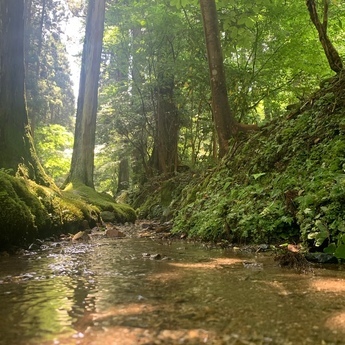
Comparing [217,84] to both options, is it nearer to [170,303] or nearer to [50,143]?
[170,303]

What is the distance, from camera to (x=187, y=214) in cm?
629

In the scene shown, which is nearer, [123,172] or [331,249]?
[331,249]

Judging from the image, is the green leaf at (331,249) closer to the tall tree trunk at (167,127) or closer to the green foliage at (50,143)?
the tall tree trunk at (167,127)

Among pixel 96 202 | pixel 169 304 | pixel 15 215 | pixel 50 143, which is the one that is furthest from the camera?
pixel 50 143

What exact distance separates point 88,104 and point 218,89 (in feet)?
21.2

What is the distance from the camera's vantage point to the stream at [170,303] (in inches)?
51.9

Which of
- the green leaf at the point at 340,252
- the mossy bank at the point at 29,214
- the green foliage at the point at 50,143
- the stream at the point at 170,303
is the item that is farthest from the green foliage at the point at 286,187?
the green foliage at the point at 50,143

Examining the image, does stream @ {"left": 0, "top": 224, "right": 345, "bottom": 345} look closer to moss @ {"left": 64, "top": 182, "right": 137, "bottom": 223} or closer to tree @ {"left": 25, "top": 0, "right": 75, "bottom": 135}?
moss @ {"left": 64, "top": 182, "right": 137, "bottom": 223}

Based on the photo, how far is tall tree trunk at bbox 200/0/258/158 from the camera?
24.0 feet

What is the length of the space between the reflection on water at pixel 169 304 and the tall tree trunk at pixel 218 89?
4535mm

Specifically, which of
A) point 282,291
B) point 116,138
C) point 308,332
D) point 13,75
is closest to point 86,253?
point 282,291

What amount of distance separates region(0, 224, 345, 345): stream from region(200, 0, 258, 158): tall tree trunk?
4474 millimetres

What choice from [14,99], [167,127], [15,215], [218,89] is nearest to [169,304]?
[15,215]

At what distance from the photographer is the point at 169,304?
5.76 feet
